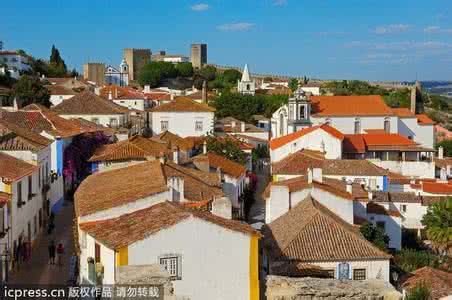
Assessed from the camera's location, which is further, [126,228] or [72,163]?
[72,163]

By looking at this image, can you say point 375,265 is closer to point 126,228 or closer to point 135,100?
point 126,228

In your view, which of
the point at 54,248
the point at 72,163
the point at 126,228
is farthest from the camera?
the point at 72,163

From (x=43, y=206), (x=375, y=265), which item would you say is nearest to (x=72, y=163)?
(x=43, y=206)

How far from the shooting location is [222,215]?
60.9 feet

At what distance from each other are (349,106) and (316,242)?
44025 millimetres

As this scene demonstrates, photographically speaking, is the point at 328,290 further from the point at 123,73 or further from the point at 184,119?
the point at 123,73

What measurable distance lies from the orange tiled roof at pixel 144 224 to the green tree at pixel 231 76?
10164 cm

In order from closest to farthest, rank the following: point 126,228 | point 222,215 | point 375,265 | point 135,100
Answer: point 126,228 → point 222,215 → point 375,265 → point 135,100

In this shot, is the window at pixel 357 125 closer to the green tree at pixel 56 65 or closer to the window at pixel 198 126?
the window at pixel 198 126

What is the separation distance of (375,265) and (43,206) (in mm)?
13569

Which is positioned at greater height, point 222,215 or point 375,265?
point 222,215

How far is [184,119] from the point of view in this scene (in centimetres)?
5456

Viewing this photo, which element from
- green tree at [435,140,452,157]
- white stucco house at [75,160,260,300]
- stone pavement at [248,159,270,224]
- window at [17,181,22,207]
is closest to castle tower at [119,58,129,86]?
green tree at [435,140,452,157]

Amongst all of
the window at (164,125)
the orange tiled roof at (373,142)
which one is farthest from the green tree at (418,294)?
the window at (164,125)
